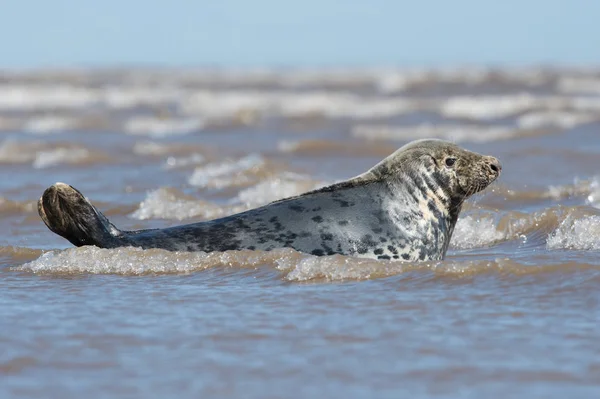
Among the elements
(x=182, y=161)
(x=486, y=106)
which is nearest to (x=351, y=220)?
(x=182, y=161)

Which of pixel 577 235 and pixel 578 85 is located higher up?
pixel 578 85

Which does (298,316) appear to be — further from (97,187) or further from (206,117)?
(206,117)

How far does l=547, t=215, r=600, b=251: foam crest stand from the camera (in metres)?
7.22

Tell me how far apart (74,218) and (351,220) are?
4.93 ft

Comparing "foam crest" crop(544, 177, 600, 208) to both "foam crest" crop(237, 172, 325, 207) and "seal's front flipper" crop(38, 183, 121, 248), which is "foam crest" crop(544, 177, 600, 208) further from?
"seal's front flipper" crop(38, 183, 121, 248)

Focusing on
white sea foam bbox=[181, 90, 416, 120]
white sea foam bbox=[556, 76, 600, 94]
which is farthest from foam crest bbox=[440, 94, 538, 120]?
white sea foam bbox=[556, 76, 600, 94]

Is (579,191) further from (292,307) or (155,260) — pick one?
(292,307)

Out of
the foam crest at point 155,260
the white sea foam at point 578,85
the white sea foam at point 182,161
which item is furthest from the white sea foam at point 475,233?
the white sea foam at point 578,85

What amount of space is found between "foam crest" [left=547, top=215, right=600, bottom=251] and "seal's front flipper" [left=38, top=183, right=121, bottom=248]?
2.76 meters

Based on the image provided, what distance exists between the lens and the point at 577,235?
7449 millimetres

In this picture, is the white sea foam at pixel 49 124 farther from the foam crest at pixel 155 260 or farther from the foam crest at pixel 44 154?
the foam crest at pixel 155 260

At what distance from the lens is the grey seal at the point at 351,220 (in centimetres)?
645

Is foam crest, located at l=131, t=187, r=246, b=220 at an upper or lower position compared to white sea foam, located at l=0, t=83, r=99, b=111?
lower

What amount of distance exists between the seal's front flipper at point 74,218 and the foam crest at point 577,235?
9.06 ft
